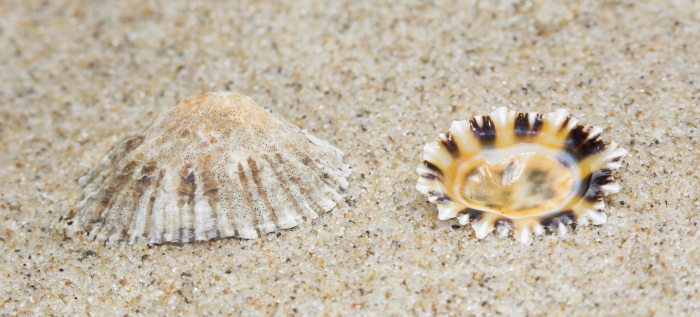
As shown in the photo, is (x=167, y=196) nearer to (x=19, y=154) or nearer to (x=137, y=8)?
(x=19, y=154)

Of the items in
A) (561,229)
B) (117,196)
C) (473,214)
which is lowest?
(561,229)

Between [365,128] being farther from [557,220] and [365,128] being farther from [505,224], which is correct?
[557,220]

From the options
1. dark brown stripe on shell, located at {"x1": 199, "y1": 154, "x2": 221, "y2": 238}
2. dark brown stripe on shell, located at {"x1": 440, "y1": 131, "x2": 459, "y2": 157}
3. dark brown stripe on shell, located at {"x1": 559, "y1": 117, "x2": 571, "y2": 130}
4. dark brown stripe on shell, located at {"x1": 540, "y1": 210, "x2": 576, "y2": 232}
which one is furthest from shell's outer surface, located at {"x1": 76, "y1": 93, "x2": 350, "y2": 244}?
dark brown stripe on shell, located at {"x1": 559, "y1": 117, "x2": 571, "y2": 130}

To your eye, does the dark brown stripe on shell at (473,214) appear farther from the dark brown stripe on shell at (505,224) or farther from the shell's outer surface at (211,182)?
the shell's outer surface at (211,182)

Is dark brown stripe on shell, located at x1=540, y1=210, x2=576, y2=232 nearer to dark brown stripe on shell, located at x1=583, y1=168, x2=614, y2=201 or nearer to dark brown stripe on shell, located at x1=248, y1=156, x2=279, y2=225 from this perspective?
dark brown stripe on shell, located at x1=583, y1=168, x2=614, y2=201

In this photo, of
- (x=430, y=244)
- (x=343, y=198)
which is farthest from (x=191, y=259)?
(x=430, y=244)

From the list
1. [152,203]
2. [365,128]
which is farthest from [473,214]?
[152,203]

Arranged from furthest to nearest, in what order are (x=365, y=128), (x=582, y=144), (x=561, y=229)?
(x=365, y=128)
(x=582, y=144)
(x=561, y=229)
